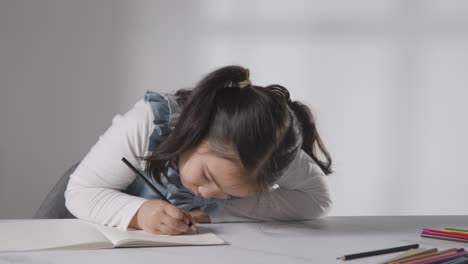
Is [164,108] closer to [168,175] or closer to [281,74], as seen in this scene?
[168,175]

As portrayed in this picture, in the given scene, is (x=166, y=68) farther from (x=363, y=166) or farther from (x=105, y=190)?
(x=105, y=190)

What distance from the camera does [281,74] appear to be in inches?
115

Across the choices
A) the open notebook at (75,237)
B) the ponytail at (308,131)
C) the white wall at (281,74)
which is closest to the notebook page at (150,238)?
the open notebook at (75,237)

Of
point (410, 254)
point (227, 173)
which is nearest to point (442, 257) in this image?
point (410, 254)

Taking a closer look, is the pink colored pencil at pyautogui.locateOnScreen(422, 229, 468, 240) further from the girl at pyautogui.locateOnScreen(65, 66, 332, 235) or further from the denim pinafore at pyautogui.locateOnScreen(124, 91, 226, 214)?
the denim pinafore at pyautogui.locateOnScreen(124, 91, 226, 214)

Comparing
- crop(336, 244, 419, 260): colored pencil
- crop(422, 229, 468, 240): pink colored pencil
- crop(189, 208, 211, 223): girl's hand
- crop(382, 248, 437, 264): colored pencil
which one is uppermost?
crop(382, 248, 437, 264): colored pencil

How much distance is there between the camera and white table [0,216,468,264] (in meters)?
0.94

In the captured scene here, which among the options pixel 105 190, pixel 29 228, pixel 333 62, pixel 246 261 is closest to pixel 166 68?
pixel 333 62

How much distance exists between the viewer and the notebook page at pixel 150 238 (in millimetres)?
1018

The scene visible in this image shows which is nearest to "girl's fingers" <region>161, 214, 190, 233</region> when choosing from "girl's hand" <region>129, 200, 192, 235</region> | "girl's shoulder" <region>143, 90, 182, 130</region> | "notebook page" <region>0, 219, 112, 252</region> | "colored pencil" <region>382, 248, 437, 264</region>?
"girl's hand" <region>129, 200, 192, 235</region>

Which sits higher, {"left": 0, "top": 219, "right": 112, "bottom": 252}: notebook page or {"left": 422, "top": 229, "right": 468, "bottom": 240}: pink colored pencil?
{"left": 422, "top": 229, "right": 468, "bottom": 240}: pink colored pencil

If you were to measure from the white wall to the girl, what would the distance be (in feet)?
4.67

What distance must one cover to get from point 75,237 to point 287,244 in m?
0.33

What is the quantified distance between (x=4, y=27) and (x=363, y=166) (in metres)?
1.61
